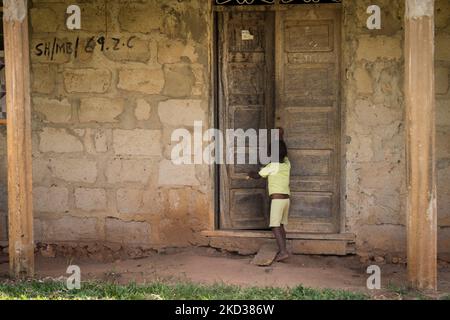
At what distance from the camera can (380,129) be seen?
7281 millimetres

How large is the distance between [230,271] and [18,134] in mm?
2524

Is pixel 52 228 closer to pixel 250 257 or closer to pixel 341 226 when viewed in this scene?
pixel 250 257

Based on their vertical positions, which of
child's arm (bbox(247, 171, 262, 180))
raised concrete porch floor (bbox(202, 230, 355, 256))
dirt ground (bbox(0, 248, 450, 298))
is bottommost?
dirt ground (bbox(0, 248, 450, 298))

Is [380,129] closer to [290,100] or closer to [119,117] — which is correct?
[290,100]

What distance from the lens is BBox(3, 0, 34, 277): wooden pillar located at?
247 inches

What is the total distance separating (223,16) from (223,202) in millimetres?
2128

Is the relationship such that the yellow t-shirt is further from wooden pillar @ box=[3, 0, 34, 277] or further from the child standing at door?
wooden pillar @ box=[3, 0, 34, 277]

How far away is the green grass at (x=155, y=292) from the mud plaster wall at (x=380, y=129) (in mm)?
1531

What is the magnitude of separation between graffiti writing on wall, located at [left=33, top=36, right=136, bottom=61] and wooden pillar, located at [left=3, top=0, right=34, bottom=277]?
1.35 m

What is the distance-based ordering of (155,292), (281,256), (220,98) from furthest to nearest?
(220,98) → (281,256) → (155,292)

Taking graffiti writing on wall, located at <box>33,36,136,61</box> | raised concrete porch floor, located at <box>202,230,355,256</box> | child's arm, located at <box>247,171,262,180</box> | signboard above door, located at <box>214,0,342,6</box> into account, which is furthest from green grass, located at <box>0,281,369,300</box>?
signboard above door, located at <box>214,0,342,6</box>

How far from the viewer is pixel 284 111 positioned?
24.9 ft

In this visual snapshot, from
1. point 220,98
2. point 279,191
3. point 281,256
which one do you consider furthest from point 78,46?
point 281,256

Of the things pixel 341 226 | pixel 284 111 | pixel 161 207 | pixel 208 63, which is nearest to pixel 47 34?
pixel 208 63
